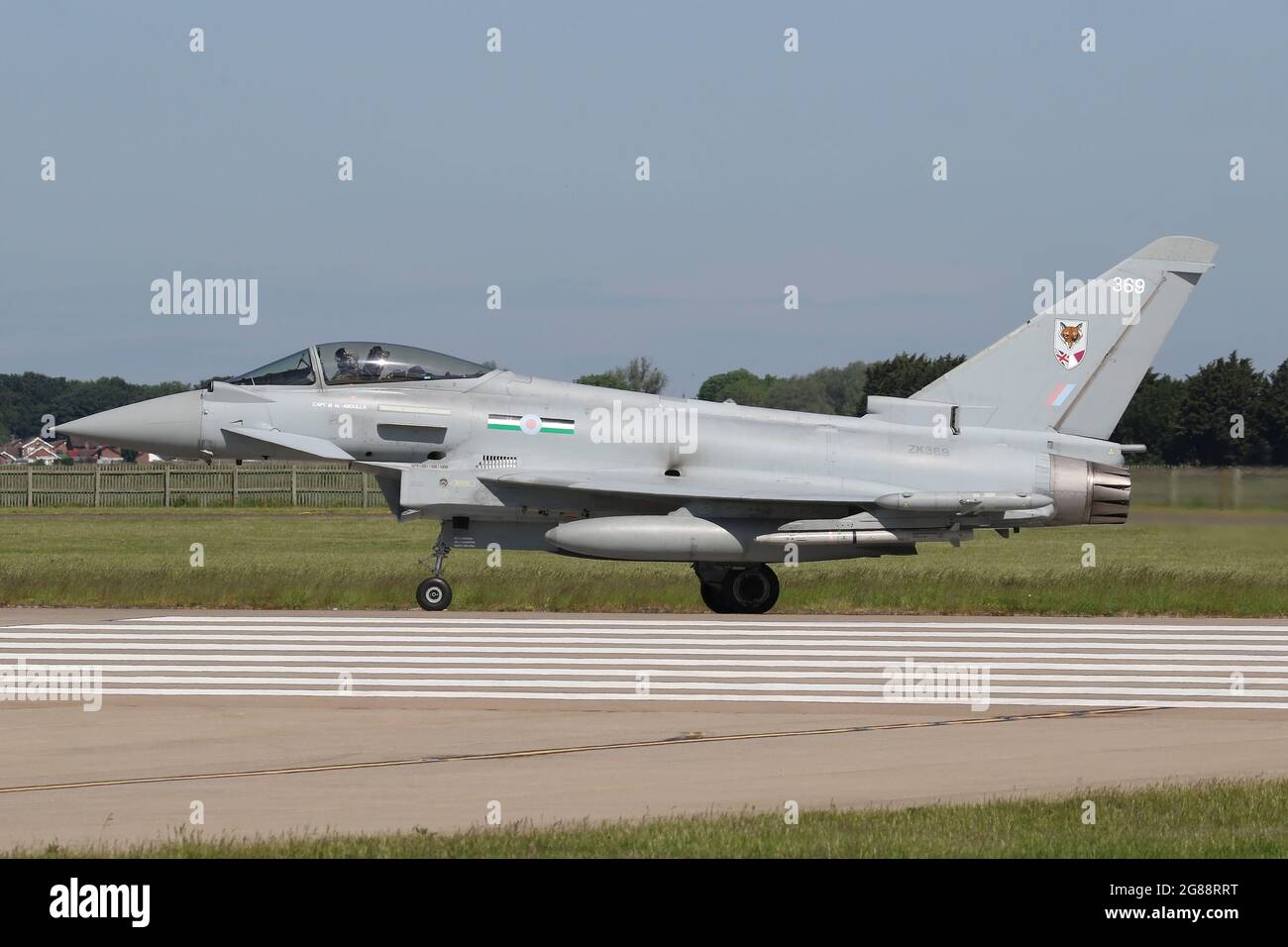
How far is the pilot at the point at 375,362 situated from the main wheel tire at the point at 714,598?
15.5 ft

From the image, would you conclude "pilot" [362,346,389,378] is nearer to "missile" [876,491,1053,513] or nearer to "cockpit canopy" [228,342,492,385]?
"cockpit canopy" [228,342,492,385]

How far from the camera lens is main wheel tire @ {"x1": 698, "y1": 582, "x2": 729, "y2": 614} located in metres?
18.4

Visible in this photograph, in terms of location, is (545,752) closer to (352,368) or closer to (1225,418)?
(352,368)

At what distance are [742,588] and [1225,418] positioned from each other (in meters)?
10.7

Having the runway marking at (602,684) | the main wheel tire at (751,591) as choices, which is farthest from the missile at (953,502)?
the runway marking at (602,684)

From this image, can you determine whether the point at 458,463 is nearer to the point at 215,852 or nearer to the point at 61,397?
the point at 215,852

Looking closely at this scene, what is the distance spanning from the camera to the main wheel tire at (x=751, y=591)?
18250 millimetres

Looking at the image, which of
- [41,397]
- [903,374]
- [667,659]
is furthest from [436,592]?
[41,397]

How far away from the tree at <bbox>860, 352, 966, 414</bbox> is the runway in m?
53.3

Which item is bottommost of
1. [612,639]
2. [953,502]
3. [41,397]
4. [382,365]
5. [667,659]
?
[667,659]

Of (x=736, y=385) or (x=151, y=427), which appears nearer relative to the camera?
(x=151, y=427)

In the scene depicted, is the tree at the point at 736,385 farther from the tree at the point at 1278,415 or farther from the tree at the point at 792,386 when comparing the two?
the tree at the point at 1278,415

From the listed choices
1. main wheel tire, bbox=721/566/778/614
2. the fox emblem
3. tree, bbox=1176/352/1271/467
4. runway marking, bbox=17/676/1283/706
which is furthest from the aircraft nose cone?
tree, bbox=1176/352/1271/467

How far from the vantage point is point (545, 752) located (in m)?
9.12
